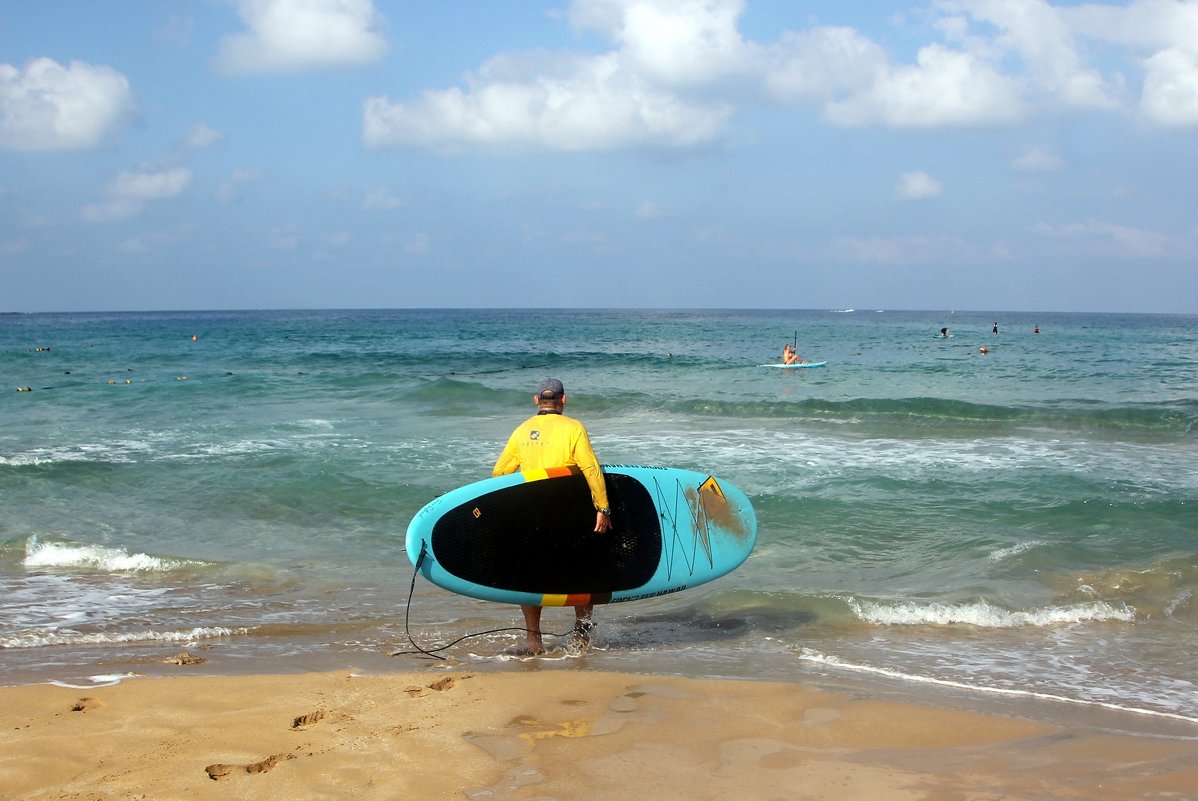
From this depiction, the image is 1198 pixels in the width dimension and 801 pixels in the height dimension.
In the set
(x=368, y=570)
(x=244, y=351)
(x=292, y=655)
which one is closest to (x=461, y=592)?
(x=292, y=655)

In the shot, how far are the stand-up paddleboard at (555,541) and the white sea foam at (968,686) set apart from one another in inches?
43.3

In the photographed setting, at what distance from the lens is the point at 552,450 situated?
19.5 feet

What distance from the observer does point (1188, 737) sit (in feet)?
15.0

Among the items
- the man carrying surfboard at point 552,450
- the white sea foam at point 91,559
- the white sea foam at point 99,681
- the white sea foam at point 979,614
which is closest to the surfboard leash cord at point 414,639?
the man carrying surfboard at point 552,450

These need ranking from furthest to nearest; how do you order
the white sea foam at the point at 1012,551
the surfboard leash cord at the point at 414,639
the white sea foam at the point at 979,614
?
the white sea foam at the point at 1012,551 < the white sea foam at the point at 979,614 < the surfboard leash cord at the point at 414,639

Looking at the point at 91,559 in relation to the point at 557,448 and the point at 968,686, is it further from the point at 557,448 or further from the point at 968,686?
the point at 968,686

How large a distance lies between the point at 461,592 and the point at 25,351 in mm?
44222

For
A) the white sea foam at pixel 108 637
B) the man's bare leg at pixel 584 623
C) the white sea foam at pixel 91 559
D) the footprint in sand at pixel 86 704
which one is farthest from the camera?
the white sea foam at pixel 91 559

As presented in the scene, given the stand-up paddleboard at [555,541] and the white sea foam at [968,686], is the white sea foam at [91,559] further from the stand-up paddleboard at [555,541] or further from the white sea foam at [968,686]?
the white sea foam at [968,686]

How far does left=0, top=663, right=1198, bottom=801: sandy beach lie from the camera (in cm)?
383

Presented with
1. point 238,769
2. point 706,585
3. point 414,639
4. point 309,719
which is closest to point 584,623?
point 414,639

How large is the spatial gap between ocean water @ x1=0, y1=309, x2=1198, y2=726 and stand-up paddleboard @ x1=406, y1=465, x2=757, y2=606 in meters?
0.41

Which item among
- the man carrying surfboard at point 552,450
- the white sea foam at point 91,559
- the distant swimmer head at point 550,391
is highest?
the distant swimmer head at point 550,391

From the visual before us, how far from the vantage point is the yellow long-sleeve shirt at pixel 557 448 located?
19.1ft
